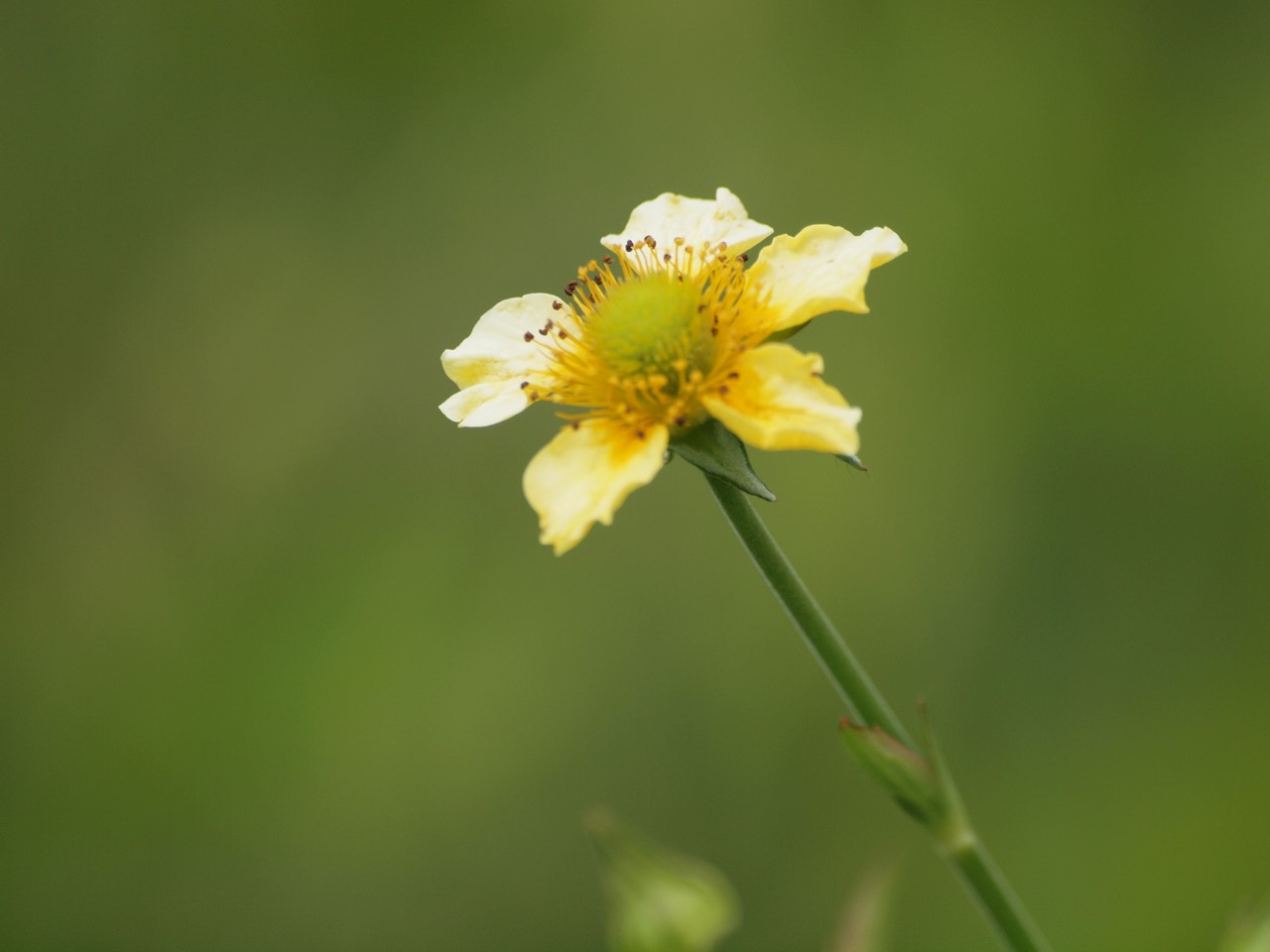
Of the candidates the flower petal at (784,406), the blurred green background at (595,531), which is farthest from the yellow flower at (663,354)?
the blurred green background at (595,531)

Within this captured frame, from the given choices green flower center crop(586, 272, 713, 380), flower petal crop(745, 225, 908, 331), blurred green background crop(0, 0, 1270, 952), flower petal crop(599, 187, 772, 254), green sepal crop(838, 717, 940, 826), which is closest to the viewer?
green sepal crop(838, 717, 940, 826)

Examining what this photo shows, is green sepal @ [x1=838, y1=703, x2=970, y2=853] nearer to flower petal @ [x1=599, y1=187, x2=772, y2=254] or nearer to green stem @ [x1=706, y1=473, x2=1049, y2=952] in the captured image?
green stem @ [x1=706, y1=473, x2=1049, y2=952]

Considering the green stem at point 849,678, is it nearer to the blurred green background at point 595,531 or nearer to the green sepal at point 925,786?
the green sepal at point 925,786

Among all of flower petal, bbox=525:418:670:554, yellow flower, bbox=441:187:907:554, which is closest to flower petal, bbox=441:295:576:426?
yellow flower, bbox=441:187:907:554

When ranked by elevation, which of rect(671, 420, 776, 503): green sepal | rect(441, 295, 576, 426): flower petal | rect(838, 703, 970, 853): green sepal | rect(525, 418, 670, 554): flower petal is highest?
rect(441, 295, 576, 426): flower petal

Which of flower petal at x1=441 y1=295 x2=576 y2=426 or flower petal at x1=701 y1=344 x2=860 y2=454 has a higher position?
flower petal at x1=441 y1=295 x2=576 y2=426
